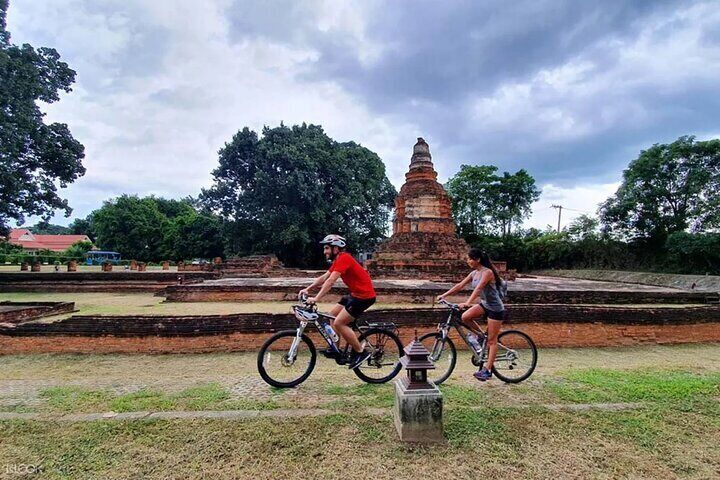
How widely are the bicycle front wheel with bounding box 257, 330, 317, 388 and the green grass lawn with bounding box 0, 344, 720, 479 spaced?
0.15 metres

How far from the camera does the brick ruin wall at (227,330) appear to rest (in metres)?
6.27

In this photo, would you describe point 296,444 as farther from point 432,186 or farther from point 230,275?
point 432,186

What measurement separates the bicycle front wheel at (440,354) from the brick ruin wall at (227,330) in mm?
2001

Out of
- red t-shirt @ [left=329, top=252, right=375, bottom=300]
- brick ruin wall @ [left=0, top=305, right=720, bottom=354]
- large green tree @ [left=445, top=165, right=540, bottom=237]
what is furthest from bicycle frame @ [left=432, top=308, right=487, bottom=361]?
large green tree @ [left=445, top=165, right=540, bottom=237]

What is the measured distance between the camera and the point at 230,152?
2920cm

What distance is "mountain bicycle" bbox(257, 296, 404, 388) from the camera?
13.7ft

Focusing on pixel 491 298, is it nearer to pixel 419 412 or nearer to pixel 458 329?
pixel 458 329

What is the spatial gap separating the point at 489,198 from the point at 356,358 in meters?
37.2

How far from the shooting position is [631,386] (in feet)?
13.7

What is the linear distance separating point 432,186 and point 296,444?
19863 mm

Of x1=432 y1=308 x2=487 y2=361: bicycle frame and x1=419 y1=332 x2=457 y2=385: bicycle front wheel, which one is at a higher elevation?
x1=432 y1=308 x2=487 y2=361: bicycle frame

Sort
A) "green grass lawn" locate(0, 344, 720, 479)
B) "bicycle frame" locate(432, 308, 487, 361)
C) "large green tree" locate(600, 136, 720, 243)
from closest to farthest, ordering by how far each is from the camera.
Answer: "green grass lawn" locate(0, 344, 720, 479)
"bicycle frame" locate(432, 308, 487, 361)
"large green tree" locate(600, 136, 720, 243)

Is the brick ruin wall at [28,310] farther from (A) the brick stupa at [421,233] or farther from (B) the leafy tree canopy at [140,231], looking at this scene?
(B) the leafy tree canopy at [140,231]

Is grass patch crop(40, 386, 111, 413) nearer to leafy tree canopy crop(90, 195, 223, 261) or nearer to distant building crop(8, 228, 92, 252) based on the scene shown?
leafy tree canopy crop(90, 195, 223, 261)
